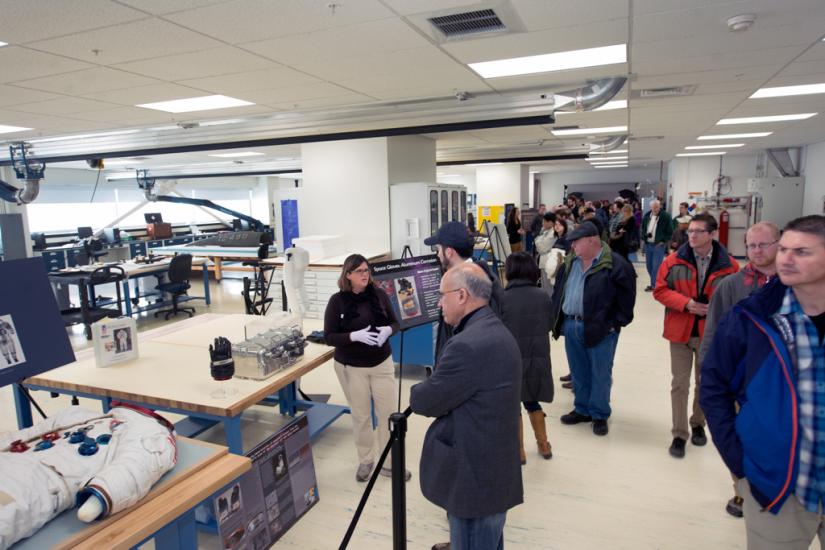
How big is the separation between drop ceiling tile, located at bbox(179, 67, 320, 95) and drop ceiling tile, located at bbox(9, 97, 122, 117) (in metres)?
1.45

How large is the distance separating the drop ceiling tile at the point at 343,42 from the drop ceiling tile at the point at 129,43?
41 cm

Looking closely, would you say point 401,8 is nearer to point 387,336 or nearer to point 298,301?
point 387,336

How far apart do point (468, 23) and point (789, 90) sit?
175 inches

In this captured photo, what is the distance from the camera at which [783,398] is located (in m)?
1.58

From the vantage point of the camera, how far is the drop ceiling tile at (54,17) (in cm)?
267

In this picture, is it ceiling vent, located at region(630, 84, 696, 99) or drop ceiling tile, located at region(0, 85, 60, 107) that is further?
ceiling vent, located at region(630, 84, 696, 99)

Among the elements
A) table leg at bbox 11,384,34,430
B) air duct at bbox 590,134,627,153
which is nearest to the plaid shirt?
table leg at bbox 11,384,34,430

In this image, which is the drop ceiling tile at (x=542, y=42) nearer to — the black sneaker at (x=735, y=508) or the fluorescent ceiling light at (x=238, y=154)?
the black sneaker at (x=735, y=508)

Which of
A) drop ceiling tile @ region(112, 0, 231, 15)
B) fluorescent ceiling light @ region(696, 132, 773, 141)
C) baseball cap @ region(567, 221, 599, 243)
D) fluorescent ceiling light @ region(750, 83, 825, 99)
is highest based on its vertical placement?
fluorescent ceiling light @ region(696, 132, 773, 141)

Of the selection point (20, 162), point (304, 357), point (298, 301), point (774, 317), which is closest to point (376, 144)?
point (298, 301)

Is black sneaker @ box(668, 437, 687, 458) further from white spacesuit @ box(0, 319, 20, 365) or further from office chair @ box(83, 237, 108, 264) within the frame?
office chair @ box(83, 237, 108, 264)

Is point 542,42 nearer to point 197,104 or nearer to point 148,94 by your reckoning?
point 148,94

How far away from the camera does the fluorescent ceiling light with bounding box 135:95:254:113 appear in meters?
5.28

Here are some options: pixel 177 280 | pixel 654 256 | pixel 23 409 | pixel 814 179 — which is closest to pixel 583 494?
pixel 23 409
